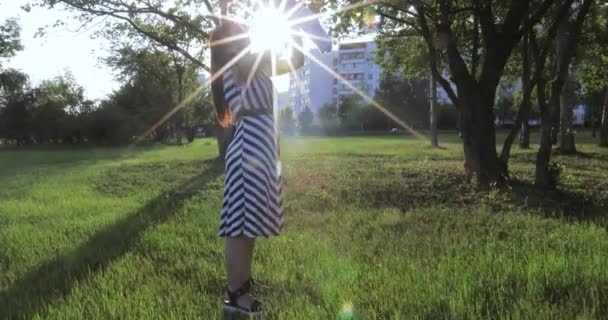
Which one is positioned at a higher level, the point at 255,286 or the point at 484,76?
the point at 484,76

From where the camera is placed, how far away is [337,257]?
13.7 feet

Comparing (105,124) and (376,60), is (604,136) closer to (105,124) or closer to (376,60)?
(376,60)

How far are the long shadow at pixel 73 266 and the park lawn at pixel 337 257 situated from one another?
0.02m

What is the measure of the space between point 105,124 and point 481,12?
40277 mm

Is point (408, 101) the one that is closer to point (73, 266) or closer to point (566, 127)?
point (566, 127)

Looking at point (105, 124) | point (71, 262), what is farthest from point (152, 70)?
point (71, 262)

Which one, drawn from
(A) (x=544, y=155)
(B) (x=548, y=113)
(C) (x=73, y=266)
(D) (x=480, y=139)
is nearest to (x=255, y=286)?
(C) (x=73, y=266)

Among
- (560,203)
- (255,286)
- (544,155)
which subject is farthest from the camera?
(544,155)

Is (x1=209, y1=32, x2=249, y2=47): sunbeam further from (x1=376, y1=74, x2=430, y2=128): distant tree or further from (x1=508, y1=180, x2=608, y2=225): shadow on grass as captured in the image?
(x1=376, y1=74, x2=430, y2=128): distant tree

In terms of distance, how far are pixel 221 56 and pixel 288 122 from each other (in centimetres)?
9959

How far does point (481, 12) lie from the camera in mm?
8750

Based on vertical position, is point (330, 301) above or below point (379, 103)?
below

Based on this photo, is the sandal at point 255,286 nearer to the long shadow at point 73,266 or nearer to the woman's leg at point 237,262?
the woman's leg at point 237,262

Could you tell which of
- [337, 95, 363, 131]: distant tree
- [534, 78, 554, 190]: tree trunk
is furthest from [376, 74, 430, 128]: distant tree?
[534, 78, 554, 190]: tree trunk
